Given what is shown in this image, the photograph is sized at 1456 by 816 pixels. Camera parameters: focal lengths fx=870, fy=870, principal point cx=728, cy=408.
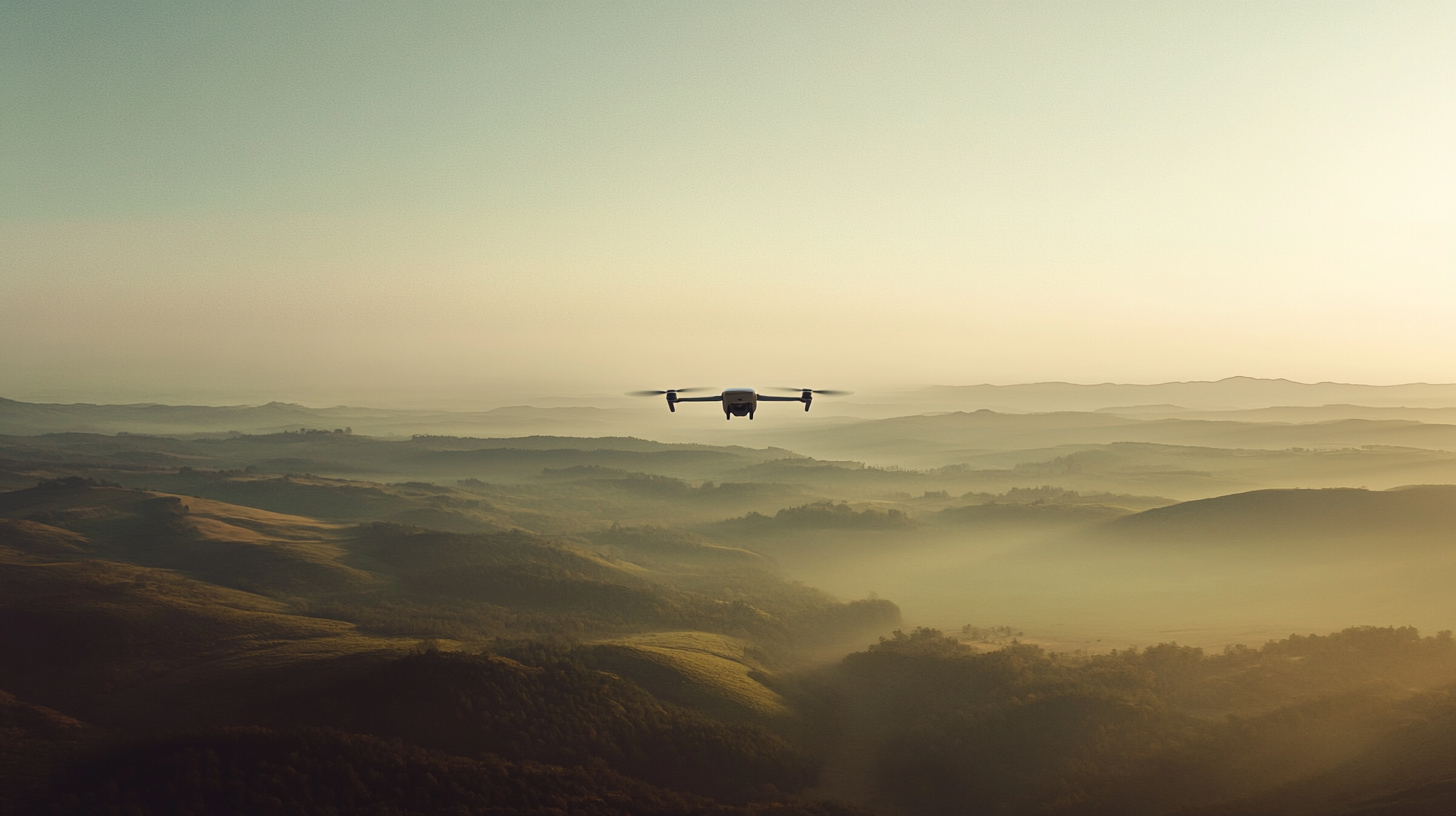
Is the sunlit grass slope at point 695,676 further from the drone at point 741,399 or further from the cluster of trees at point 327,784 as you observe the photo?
the drone at point 741,399

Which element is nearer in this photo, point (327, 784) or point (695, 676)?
point (327, 784)

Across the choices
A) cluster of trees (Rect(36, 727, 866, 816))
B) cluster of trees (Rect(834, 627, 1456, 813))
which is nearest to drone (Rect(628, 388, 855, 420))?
cluster of trees (Rect(36, 727, 866, 816))

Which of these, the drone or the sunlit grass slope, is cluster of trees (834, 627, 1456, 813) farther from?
the drone

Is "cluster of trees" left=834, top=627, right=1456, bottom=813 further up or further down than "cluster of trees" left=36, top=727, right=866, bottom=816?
further down

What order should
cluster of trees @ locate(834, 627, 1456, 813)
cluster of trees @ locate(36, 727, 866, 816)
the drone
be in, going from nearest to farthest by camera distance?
1. the drone
2. cluster of trees @ locate(36, 727, 866, 816)
3. cluster of trees @ locate(834, 627, 1456, 813)

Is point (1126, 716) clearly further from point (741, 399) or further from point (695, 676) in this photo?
point (741, 399)

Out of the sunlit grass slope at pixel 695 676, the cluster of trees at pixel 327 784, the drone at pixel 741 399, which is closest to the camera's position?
the drone at pixel 741 399

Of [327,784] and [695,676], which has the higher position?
[327,784]

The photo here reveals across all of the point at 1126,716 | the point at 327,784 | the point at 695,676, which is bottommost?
the point at 1126,716

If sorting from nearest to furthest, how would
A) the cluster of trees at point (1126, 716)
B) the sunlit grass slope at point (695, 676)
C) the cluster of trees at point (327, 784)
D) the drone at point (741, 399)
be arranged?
the drone at point (741, 399) < the cluster of trees at point (327, 784) < the cluster of trees at point (1126, 716) < the sunlit grass slope at point (695, 676)

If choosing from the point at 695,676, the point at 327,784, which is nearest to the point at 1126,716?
the point at 695,676

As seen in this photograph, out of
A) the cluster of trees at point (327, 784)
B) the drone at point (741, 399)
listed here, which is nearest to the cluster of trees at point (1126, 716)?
the cluster of trees at point (327, 784)

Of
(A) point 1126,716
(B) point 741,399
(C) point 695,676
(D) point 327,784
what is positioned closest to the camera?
(B) point 741,399

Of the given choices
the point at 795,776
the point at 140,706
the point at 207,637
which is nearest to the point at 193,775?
the point at 140,706
